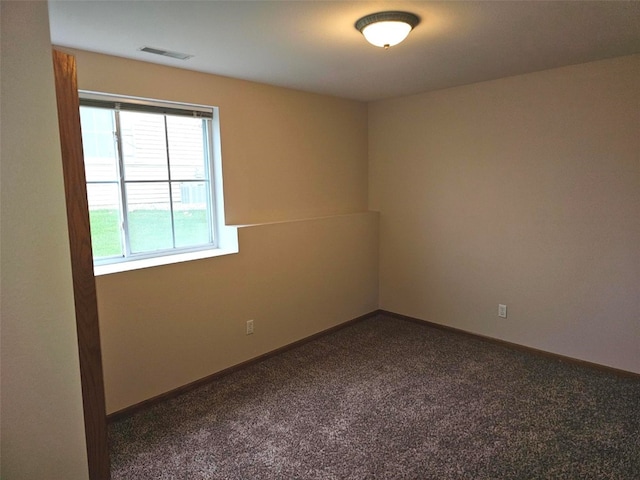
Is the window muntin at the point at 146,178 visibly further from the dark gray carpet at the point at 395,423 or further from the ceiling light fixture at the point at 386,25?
the ceiling light fixture at the point at 386,25

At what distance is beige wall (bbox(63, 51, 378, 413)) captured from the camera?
276 centimetres

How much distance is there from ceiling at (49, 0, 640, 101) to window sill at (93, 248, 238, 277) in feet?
4.52

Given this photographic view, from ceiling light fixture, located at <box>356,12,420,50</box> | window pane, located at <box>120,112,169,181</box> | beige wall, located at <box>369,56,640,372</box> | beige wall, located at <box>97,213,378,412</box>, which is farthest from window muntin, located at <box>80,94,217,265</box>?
beige wall, located at <box>369,56,640,372</box>

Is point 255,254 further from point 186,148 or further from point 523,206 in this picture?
point 523,206

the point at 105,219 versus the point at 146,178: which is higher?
the point at 146,178

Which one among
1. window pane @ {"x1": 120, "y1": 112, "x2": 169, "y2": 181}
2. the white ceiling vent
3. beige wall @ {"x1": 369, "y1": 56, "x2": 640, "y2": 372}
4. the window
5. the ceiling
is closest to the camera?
the ceiling

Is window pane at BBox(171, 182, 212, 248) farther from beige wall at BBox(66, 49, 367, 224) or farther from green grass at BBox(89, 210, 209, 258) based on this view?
beige wall at BBox(66, 49, 367, 224)

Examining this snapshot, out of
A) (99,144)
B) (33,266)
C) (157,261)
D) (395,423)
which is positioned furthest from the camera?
(157,261)

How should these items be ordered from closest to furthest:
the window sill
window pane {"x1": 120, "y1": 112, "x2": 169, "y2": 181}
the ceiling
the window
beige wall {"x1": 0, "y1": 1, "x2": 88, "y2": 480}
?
1. beige wall {"x1": 0, "y1": 1, "x2": 88, "y2": 480}
2. the ceiling
3. the window sill
4. the window
5. window pane {"x1": 120, "y1": 112, "x2": 169, "y2": 181}

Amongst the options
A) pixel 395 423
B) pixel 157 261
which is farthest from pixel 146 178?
pixel 395 423

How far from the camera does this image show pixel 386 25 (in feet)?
6.82

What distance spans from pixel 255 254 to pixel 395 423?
1.68 m

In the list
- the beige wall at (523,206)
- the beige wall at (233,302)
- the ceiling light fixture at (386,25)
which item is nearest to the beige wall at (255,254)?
the beige wall at (233,302)

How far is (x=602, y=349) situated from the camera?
10.7ft
